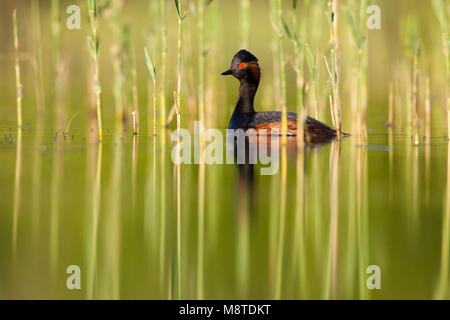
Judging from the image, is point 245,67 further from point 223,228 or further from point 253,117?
point 223,228

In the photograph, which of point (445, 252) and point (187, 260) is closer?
point (187, 260)

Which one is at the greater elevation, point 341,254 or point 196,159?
point 196,159

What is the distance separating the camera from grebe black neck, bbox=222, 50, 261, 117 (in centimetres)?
1202

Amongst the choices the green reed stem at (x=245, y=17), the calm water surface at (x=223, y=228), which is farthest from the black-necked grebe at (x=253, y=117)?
the calm water surface at (x=223, y=228)

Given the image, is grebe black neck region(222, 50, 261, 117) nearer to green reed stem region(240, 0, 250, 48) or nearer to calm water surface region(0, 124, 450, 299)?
green reed stem region(240, 0, 250, 48)

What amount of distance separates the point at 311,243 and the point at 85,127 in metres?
7.81

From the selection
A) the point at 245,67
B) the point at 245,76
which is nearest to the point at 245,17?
the point at 245,67

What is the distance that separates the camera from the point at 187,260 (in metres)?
4.74

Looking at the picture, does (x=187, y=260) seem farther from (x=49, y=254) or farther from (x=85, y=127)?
(x=85, y=127)

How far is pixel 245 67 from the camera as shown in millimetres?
12109

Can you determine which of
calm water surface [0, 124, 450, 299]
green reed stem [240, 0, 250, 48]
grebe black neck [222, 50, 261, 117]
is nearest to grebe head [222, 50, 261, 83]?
grebe black neck [222, 50, 261, 117]

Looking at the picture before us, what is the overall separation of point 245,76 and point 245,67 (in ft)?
0.53
